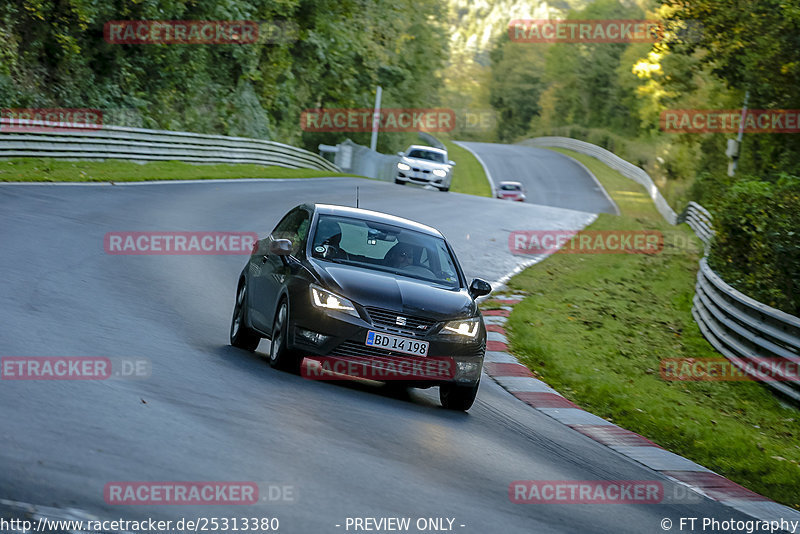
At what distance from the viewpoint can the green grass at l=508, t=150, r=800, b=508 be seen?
10.8 m

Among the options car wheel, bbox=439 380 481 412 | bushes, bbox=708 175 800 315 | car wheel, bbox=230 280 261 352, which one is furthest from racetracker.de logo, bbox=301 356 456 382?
bushes, bbox=708 175 800 315

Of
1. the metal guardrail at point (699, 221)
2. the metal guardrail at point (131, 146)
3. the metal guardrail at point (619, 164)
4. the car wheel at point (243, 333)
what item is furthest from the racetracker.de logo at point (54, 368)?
the metal guardrail at point (619, 164)

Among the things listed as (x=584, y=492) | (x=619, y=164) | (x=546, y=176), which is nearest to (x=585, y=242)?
(x=584, y=492)

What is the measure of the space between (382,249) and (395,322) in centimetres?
138

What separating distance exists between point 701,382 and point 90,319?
7.73m

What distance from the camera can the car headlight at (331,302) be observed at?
31.3ft

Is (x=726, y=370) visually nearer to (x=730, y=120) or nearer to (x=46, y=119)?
(x=46, y=119)

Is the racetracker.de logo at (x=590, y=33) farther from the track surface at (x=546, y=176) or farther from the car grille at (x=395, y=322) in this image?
the car grille at (x=395, y=322)

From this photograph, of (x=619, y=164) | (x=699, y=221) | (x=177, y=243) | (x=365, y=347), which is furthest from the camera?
(x=619, y=164)

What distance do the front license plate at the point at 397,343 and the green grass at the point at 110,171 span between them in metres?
16.1

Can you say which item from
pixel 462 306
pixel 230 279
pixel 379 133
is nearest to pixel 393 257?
pixel 462 306

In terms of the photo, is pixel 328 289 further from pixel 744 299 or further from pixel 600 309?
pixel 600 309

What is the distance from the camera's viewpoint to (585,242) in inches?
1186

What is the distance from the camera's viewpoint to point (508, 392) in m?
12.1
